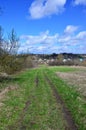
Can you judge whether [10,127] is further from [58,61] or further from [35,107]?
[58,61]

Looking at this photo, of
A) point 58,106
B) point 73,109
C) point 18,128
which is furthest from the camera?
point 58,106

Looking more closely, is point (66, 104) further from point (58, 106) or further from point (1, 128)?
point (1, 128)

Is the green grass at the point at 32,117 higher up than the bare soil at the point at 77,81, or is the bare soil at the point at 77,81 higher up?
the green grass at the point at 32,117

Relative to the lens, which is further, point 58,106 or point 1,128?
point 58,106

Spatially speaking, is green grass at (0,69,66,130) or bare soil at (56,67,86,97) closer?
green grass at (0,69,66,130)

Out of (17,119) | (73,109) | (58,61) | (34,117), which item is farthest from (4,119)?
(58,61)

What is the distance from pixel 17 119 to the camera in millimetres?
13312

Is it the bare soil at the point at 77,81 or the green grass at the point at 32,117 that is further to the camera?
the bare soil at the point at 77,81

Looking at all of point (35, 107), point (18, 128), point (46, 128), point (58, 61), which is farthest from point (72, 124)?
point (58, 61)

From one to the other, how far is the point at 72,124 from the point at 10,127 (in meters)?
2.59

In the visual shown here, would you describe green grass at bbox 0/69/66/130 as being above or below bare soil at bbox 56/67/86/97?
above

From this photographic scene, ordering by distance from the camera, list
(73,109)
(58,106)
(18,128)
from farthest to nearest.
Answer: (58,106)
(73,109)
(18,128)

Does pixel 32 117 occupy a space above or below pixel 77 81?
above

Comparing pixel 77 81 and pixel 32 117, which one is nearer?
pixel 32 117
